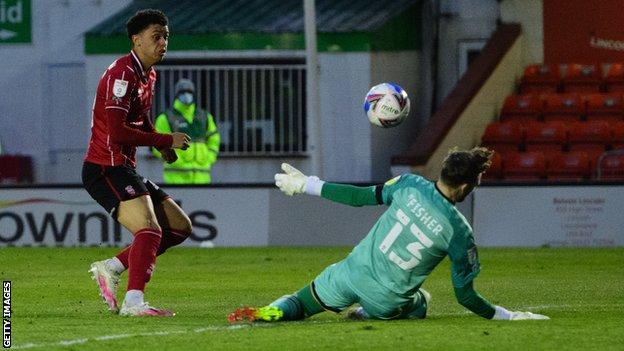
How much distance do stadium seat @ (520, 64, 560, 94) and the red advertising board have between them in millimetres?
527

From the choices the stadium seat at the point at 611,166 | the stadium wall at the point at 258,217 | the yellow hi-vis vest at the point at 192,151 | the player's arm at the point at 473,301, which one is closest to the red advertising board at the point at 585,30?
the stadium seat at the point at 611,166

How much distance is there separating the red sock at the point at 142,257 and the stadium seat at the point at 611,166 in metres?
13.4

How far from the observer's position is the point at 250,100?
89.8 feet

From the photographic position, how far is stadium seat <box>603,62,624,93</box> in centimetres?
2633

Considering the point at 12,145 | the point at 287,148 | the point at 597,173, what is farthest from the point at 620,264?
the point at 12,145

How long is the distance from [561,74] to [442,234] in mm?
16713

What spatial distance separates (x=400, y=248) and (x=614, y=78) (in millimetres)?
16782

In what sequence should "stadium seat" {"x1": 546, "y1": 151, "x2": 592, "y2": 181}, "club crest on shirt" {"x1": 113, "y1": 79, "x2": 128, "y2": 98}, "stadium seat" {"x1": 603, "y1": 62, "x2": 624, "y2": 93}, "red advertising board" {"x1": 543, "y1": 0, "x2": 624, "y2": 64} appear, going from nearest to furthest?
"club crest on shirt" {"x1": 113, "y1": 79, "x2": 128, "y2": 98}
"stadium seat" {"x1": 546, "y1": 151, "x2": 592, "y2": 181}
"stadium seat" {"x1": 603, "y1": 62, "x2": 624, "y2": 93}
"red advertising board" {"x1": 543, "y1": 0, "x2": 624, "y2": 64}

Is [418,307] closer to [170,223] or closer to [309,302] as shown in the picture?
[309,302]

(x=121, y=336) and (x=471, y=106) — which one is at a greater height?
(x=471, y=106)

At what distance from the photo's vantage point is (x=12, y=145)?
29016 millimetres

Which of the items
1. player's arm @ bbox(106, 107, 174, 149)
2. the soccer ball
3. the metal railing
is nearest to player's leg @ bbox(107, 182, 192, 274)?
player's arm @ bbox(106, 107, 174, 149)

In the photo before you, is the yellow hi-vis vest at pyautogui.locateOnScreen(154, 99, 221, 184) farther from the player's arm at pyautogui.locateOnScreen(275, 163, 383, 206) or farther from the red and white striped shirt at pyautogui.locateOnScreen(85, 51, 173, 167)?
the player's arm at pyautogui.locateOnScreen(275, 163, 383, 206)

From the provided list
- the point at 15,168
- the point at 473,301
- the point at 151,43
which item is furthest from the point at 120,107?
the point at 15,168
